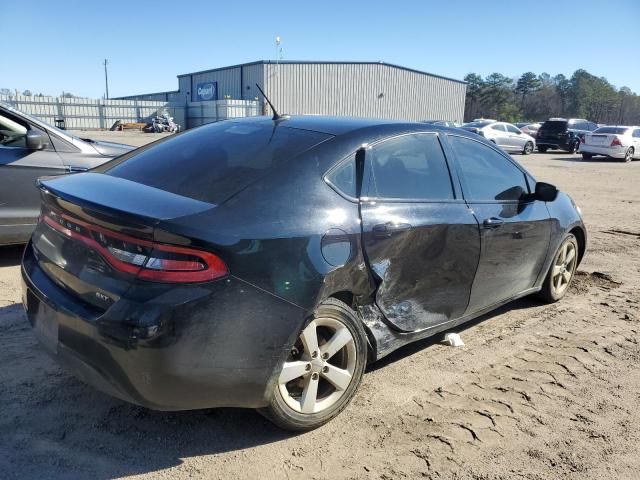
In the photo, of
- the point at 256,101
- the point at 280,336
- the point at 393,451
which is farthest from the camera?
the point at 256,101

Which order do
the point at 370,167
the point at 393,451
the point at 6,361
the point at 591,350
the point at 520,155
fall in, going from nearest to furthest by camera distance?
the point at 393,451 → the point at 370,167 → the point at 6,361 → the point at 591,350 → the point at 520,155

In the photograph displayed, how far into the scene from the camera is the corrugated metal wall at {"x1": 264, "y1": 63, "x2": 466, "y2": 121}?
4250 centimetres

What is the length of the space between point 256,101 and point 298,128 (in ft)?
131

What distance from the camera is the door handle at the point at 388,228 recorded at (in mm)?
2848

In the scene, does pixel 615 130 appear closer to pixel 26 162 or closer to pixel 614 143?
pixel 614 143

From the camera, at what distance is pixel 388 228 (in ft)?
9.53

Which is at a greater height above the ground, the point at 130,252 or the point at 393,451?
the point at 130,252

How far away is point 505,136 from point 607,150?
4.35 m

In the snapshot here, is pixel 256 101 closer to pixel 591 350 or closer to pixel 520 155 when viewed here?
pixel 520 155

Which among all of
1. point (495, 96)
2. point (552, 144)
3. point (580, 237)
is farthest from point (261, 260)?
point (495, 96)

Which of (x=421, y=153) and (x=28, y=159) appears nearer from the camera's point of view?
(x=421, y=153)

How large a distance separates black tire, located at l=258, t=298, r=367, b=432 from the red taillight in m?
0.59

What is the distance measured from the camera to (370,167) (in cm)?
302

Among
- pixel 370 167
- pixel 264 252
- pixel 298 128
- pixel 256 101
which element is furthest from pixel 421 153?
pixel 256 101
